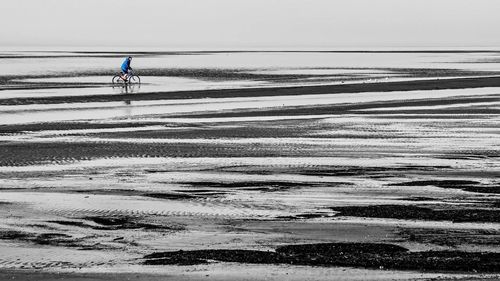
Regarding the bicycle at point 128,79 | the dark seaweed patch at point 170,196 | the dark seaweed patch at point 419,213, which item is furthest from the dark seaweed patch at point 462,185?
the bicycle at point 128,79

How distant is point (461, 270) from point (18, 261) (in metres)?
3.89

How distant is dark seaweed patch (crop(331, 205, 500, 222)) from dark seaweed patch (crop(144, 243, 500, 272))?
67.2 inches

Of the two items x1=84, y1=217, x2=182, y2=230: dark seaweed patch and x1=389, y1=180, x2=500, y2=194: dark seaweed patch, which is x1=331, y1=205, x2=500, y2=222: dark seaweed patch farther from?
x1=84, y1=217, x2=182, y2=230: dark seaweed patch

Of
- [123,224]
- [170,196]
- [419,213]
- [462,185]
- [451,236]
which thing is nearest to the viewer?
[451,236]

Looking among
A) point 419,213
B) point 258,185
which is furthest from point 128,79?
point 419,213

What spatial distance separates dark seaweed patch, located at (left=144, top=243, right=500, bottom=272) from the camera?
9.12 metres

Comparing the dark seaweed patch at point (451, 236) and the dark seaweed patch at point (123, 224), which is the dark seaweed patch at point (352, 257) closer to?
the dark seaweed patch at point (451, 236)

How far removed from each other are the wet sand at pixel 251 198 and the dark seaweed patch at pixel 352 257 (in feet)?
0.06

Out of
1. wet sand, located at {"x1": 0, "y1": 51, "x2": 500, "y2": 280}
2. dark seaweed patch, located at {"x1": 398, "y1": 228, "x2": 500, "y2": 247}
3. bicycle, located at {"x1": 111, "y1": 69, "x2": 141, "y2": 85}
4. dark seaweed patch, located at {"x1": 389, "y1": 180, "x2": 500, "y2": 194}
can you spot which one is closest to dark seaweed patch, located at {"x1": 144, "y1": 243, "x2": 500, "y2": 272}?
wet sand, located at {"x1": 0, "y1": 51, "x2": 500, "y2": 280}

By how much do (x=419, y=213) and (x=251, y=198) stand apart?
2.31 meters

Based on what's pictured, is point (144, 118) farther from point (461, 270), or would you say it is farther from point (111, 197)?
point (461, 270)

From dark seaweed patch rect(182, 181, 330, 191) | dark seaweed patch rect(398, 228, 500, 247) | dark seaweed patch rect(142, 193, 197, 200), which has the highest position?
dark seaweed patch rect(398, 228, 500, 247)

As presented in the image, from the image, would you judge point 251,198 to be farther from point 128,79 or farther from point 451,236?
point 128,79

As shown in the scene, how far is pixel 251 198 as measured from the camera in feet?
43.1
